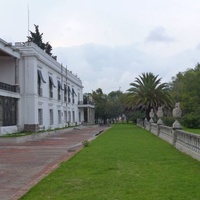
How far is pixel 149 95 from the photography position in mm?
48750

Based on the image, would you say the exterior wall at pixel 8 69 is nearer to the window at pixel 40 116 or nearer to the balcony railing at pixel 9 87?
the balcony railing at pixel 9 87

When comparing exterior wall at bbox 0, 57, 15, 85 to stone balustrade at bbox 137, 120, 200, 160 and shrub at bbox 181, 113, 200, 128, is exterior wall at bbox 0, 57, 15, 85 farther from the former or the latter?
shrub at bbox 181, 113, 200, 128

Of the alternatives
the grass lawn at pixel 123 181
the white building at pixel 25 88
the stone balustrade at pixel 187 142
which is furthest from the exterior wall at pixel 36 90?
the grass lawn at pixel 123 181

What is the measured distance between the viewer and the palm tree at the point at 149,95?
48344 millimetres

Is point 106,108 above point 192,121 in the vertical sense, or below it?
above

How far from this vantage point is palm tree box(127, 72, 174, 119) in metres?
48.3

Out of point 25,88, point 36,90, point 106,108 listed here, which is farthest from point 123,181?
point 106,108

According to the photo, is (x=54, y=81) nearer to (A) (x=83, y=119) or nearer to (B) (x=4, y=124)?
(B) (x=4, y=124)

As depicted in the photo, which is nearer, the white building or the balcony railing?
the balcony railing

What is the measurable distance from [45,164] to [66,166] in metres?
1.92

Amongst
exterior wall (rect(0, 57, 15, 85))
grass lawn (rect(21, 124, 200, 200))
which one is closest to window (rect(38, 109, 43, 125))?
exterior wall (rect(0, 57, 15, 85))

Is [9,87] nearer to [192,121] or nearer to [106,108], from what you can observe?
[192,121]

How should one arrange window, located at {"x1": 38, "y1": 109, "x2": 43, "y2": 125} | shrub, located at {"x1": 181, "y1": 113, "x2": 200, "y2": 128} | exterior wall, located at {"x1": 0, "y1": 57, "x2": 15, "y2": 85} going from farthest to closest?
shrub, located at {"x1": 181, "y1": 113, "x2": 200, "y2": 128} → window, located at {"x1": 38, "y1": 109, "x2": 43, "y2": 125} → exterior wall, located at {"x1": 0, "y1": 57, "x2": 15, "y2": 85}

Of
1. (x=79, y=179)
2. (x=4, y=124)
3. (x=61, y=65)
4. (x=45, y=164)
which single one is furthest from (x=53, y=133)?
(x=79, y=179)
